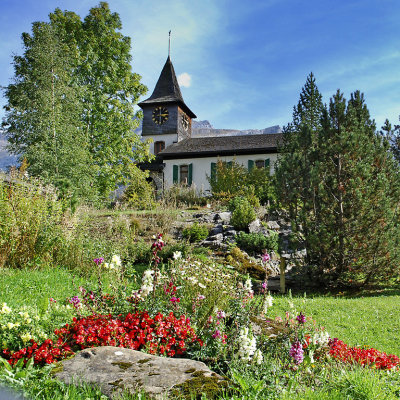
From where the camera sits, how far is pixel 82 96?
17.5 metres

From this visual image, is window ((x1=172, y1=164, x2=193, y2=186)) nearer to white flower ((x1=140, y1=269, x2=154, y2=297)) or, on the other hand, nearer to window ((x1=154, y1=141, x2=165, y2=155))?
window ((x1=154, y1=141, x2=165, y2=155))

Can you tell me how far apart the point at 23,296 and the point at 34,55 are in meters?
13.1

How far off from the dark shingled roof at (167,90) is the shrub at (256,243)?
22.3 metres

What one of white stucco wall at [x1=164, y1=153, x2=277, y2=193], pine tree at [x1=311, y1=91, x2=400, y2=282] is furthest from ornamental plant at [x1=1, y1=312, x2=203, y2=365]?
white stucco wall at [x1=164, y1=153, x2=277, y2=193]

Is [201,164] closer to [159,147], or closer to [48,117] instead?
[159,147]

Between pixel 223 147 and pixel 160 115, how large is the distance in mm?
7553

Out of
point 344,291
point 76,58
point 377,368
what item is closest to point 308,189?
point 344,291

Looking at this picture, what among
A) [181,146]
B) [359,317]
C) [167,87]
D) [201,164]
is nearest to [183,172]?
[201,164]

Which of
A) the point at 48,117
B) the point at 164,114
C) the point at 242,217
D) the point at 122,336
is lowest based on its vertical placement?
the point at 122,336

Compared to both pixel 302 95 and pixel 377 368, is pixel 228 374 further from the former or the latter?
pixel 302 95

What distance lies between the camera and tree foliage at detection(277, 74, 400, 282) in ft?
28.1

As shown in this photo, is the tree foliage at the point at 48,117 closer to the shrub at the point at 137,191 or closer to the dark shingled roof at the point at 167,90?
the shrub at the point at 137,191

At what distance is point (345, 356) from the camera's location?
376cm

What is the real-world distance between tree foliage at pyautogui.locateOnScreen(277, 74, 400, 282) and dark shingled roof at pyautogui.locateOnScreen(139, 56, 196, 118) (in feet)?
75.5
